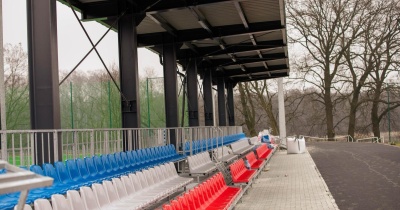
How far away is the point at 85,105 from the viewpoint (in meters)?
24.7

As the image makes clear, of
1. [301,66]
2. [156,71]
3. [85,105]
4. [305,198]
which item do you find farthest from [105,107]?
[301,66]

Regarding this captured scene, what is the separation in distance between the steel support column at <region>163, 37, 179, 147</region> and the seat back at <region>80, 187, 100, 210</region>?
11.3 meters

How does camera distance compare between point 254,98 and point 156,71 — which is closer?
point 156,71

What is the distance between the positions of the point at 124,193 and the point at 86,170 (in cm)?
121

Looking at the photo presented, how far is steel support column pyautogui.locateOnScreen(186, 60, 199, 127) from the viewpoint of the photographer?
68.9 ft

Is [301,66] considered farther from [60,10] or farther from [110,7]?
[110,7]

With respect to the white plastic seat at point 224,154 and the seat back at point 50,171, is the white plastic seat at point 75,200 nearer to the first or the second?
the seat back at point 50,171

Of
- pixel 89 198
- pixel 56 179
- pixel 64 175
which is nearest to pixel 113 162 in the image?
pixel 64 175

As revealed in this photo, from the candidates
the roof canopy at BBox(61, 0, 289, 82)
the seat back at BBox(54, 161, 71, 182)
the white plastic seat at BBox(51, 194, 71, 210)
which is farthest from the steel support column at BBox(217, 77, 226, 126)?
the white plastic seat at BBox(51, 194, 71, 210)

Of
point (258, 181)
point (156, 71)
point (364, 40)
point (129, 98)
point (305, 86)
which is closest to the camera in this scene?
point (129, 98)

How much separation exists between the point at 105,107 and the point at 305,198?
16.0m

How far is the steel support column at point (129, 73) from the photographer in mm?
13250

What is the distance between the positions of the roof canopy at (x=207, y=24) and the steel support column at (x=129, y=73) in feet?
1.47

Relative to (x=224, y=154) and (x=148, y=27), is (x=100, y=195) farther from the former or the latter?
(x=148, y=27)
